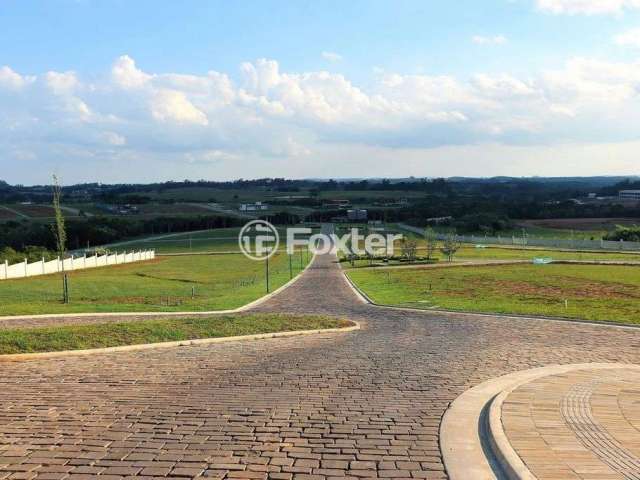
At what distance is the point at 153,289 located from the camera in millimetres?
37406

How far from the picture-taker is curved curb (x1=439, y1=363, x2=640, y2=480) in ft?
21.8

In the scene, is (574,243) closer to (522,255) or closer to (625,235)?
(625,235)

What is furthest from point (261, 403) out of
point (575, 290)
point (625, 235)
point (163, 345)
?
point (625, 235)

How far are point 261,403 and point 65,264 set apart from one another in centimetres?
4990

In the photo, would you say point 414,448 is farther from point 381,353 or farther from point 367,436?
point 381,353

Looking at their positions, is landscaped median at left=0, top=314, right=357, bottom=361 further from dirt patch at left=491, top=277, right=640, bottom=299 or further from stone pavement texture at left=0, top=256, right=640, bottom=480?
dirt patch at left=491, top=277, right=640, bottom=299

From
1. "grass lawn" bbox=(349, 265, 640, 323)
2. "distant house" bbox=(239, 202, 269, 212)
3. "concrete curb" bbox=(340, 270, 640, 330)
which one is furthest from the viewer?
"distant house" bbox=(239, 202, 269, 212)

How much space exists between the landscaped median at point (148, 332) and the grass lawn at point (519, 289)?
837cm

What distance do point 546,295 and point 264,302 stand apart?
13468 mm

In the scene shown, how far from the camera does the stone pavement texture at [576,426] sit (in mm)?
6605

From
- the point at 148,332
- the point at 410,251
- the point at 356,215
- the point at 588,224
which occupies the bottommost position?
the point at 356,215

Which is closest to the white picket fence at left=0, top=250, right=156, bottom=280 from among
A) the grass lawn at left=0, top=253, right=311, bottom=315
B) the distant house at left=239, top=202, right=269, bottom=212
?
the grass lawn at left=0, top=253, right=311, bottom=315

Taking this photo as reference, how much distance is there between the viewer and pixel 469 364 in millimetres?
12633

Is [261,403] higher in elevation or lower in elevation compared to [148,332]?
higher
